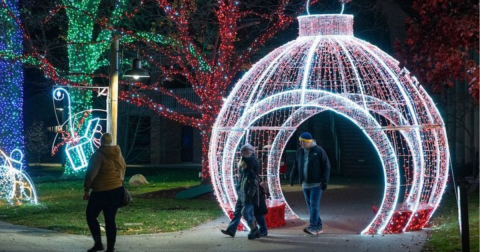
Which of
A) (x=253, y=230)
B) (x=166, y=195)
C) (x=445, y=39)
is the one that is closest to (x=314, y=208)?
(x=253, y=230)

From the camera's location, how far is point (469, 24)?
9.85 m

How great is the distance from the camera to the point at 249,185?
13.0 meters

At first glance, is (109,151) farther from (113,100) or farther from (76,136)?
(76,136)

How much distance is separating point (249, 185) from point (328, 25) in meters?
3.32

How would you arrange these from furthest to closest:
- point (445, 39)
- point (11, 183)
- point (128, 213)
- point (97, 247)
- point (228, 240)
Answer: point (11, 183), point (128, 213), point (228, 240), point (97, 247), point (445, 39)

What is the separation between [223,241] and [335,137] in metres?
21.3

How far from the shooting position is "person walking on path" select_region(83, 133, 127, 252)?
37.3 feet

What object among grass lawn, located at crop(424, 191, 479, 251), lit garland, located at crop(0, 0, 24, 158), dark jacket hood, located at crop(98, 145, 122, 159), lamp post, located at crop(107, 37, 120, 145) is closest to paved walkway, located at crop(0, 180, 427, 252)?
grass lawn, located at crop(424, 191, 479, 251)

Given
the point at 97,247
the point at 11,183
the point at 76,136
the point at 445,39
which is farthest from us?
the point at 76,136

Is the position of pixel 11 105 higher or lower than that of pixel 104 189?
higher

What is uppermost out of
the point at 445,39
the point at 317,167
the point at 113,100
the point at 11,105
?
the point at 445,39

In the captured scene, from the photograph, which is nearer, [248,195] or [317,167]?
[248,195]

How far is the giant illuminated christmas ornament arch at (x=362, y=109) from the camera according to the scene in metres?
13.4

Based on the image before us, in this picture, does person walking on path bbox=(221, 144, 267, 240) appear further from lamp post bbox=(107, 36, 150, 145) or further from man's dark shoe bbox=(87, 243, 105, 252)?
lamp post bbox=(107, 36, 150, 145)
